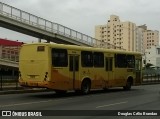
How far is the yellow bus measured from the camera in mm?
22833

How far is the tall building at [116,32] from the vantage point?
122 metres

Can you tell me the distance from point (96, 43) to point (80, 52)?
37584 mm

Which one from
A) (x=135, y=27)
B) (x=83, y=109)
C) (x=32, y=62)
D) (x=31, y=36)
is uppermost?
(x=135, y=27)

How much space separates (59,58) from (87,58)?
112 inches

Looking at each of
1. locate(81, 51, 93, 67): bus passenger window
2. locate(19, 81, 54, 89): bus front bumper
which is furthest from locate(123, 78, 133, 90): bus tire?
locate(19, 81, 54, 89): bus front bumper

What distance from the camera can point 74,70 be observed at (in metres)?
24.6

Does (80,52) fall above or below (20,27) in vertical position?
below

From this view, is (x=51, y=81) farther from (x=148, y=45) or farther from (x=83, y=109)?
(x=148, y=45)

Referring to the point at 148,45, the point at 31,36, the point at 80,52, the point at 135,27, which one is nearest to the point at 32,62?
the point at 80,52

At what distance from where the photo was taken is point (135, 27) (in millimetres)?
130875

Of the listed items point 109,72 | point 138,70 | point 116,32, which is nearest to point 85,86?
point 109,72

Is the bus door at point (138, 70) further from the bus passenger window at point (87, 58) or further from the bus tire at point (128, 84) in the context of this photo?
the bus passenger window at point (87, 58)

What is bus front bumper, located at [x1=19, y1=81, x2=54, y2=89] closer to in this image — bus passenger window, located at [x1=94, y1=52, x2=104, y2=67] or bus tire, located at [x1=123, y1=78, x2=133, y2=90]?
bus passenger window, located at [x1=94, y1=52, x2=104, y2=67]

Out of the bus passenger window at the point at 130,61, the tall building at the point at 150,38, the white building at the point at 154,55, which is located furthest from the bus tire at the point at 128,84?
the tall building at the point at 150,38
